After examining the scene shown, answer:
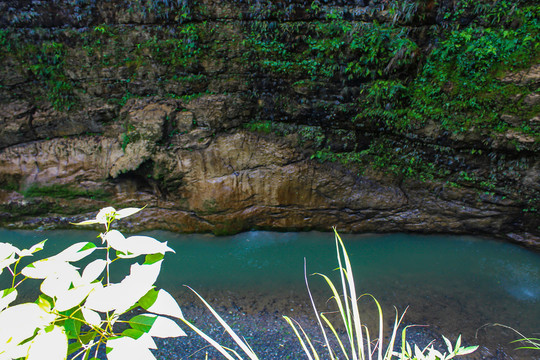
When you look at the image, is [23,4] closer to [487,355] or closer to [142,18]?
[142,18]

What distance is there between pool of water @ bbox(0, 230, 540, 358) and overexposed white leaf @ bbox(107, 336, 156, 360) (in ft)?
12.5

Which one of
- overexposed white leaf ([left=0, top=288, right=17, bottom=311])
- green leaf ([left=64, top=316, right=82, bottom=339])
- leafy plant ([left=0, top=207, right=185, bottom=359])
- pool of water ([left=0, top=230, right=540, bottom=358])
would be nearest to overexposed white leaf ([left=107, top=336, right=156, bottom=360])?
leafy plant ([left=0, top=207, right=185, bottom=359])

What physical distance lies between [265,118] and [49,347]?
16.1 ft

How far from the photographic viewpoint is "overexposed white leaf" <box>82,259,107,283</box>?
59cm

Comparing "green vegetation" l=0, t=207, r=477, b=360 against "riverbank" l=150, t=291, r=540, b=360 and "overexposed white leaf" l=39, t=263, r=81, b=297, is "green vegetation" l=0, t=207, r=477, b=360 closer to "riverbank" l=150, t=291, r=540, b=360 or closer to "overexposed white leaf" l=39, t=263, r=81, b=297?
"overexposed white leaf" l=39, t=263, r=81, b=297

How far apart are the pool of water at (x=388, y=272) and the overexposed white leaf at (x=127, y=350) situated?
12.5ft

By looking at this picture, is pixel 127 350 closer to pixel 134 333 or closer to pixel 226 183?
pixel 134 333

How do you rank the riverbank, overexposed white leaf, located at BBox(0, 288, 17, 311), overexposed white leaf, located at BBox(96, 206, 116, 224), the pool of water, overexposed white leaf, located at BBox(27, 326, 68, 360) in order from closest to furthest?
overexposed white leaf, located at BBox(27, 326, 68, 360) → overexposed white leaf, located at BBox(0, 288, 17, 311) → overexposed white leaf, located at BBox(96, 206, 116, 224) → the riverbank → the pool of water

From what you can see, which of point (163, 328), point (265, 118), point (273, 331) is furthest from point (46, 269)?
point (265, 118)

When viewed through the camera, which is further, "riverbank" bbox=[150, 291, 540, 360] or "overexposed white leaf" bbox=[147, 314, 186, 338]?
"riverbank" bbox=[150, 291, 540, 360]

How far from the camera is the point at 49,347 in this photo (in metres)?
0.44

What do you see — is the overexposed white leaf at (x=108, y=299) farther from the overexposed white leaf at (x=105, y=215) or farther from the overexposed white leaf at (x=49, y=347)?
the overexposed white leaf at (x=105, y=215)

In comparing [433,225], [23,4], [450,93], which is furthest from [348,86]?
[23,4]

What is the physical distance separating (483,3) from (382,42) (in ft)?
4.74
